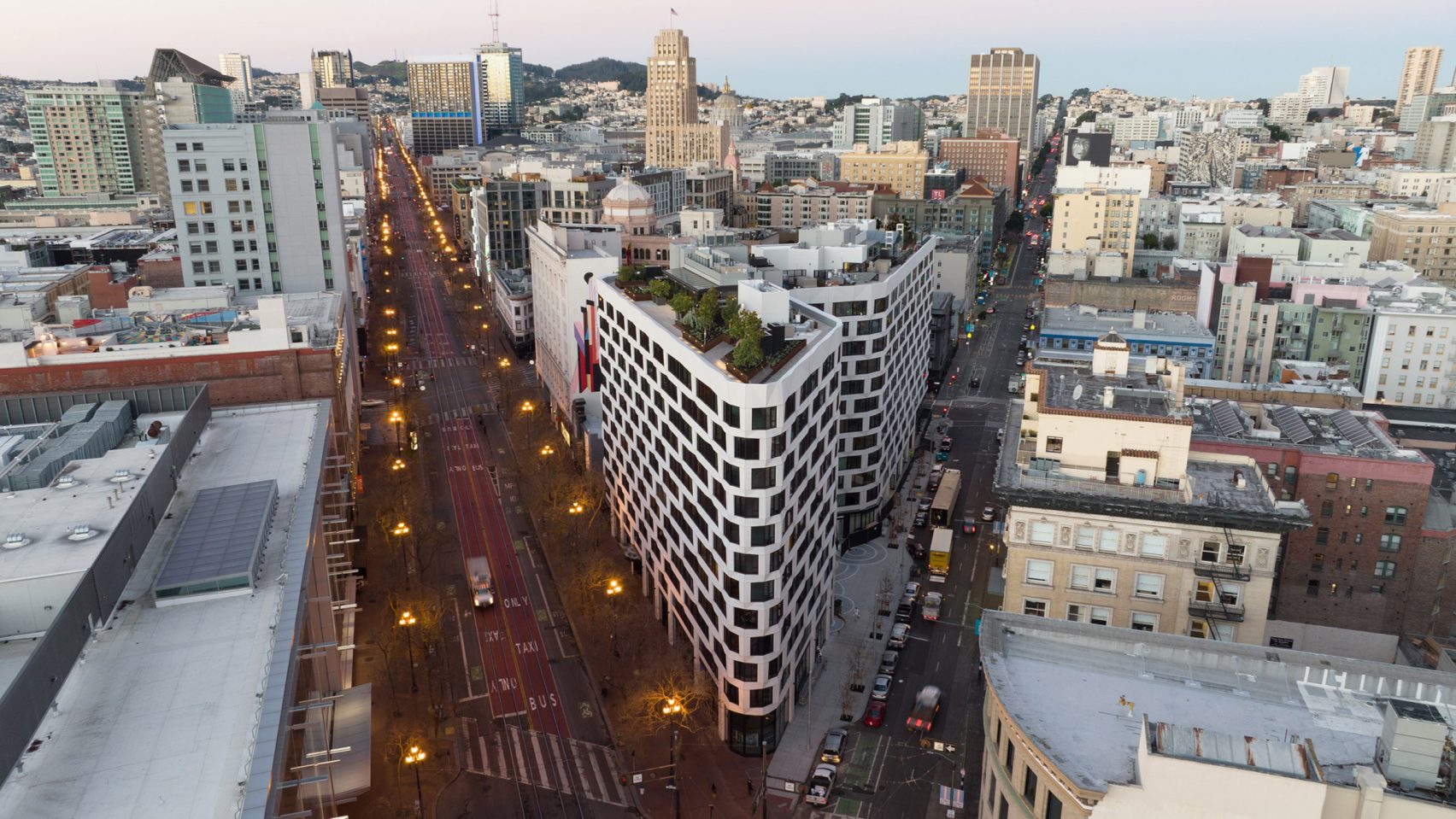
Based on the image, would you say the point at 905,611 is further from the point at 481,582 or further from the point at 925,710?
the point at 481,582

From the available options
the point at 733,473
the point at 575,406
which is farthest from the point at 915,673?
the point at 575,406

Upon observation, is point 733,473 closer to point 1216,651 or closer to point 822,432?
point 822,432

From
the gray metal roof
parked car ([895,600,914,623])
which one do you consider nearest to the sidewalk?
parked car ([895,600,914,623])

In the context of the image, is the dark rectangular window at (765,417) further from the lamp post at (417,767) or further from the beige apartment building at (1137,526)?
the lamp post at (417,767)

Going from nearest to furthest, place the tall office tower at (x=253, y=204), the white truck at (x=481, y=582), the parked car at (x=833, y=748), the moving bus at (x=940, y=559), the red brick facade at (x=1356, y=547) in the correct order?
the parked car at (x=833, y=748)
the red brick facade at (x=1356, y=547)
the white truck at (x=481, y=582)
the moving bus at (x=940, y=559)
the tall office tower at (x=253, y=204)

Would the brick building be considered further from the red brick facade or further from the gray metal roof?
the gray metal roof

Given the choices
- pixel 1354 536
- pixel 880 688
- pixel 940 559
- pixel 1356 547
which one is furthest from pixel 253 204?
pixel 1356 547

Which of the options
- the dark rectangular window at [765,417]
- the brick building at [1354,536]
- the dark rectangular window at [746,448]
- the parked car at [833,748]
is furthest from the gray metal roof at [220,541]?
the brick building at [1354,536]
